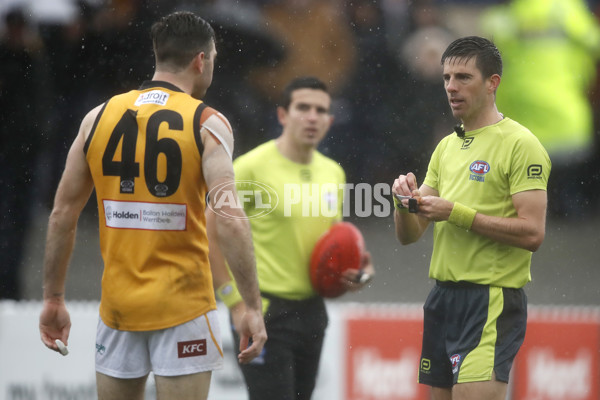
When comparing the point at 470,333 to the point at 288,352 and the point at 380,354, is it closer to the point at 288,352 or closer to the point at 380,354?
the point at 288,352

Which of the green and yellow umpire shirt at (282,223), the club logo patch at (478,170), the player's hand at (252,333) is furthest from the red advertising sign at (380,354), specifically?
the player's hand at (252,333)

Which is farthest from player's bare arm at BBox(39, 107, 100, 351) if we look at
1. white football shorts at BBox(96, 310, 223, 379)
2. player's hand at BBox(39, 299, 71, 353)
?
white football shorts at BBox(96, 310, 223, 379)

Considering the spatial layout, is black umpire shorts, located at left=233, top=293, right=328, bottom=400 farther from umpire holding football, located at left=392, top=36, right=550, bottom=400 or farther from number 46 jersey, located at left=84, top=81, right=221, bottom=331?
number 46 jersey, located at left=84, top=81, right=221, bottom=331

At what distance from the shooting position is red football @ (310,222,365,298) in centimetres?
401

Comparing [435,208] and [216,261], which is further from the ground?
[435,208]

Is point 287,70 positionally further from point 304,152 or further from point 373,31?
point 304,152

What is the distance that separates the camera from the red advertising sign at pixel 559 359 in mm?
5012

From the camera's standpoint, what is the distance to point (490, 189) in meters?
3.25

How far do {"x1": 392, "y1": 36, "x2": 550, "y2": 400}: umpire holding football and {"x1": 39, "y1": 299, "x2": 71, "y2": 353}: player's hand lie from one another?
1.24m

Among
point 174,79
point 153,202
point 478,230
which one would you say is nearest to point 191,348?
point 153,202

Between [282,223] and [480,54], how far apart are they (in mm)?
1188

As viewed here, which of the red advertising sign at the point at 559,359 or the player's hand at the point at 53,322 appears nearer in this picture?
the player's hand at the point at 53,322

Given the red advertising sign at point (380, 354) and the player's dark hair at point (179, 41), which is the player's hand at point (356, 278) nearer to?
the red advertising sign at point (380, 354)

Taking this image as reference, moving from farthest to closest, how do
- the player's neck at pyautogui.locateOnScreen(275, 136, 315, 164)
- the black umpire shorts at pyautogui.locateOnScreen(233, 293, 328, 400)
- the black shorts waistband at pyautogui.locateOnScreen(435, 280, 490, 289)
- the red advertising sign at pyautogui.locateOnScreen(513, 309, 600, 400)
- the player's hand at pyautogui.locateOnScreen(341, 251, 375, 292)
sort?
the red advertising sign at pyautogui.locateOnScreen(513, 309, 600, 400) → the player's neck at pyautogui.locateOnScreen(275, 136, 315, 164) → the player's hand at pyautogui.locateOnScreen(341, 251, 375, 292) → the black umpire shorts at pyautogui.locateOnScreen(233, 293, 328, 400) → the black shorts waistband at pyautogui.locateOnScreen(435, 280, 490, 289)
